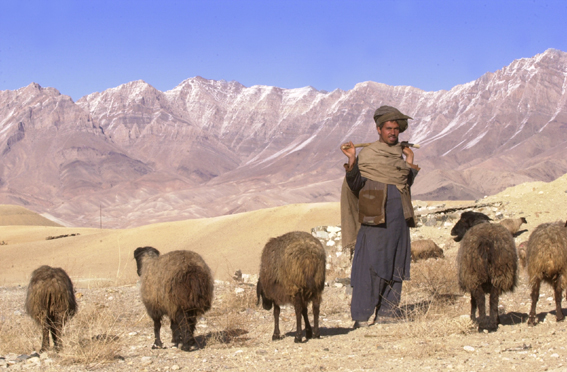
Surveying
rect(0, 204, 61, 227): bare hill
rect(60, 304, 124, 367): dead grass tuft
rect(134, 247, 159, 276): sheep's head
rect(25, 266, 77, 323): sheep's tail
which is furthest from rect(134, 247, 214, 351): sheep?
rect(0, 204, 61, 227): bare hill

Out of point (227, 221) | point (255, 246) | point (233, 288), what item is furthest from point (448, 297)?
point (227, 221)

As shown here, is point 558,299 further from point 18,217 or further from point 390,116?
point 18,217

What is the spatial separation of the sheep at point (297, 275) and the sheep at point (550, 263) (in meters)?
2.36

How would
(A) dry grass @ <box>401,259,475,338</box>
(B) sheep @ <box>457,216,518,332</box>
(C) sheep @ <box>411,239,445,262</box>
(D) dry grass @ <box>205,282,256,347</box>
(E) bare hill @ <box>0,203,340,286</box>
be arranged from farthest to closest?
(E) bare hill @ <box>0,203,340,286</box>
(C) sheep @ <box>411,239,445,262</box>
(D) dry grass @ <box>205,282,256,347</box>
(B) sheep @ <box>457,216,518,332</box>
(A) dry grass @ <box>401,259,475,338</box>

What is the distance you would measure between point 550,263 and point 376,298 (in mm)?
1963

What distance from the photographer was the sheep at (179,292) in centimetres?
681

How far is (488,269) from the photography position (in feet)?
21.4

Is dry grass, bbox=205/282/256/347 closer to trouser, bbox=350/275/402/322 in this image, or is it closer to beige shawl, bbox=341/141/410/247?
trouser, bbox=350/275/402/322

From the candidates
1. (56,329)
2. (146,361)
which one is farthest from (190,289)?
(56,329)

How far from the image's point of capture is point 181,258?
698 centimetres

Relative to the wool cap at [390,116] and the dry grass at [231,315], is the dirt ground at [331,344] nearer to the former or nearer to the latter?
the dry grass at [231,315]

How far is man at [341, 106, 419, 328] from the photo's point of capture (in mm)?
7078

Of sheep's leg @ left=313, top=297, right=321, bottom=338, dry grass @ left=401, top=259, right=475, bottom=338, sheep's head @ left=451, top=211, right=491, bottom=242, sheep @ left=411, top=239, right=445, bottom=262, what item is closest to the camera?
dry grass @ left=401, top=259, right=475, bottom=338

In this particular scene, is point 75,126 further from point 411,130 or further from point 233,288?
point 233,288
